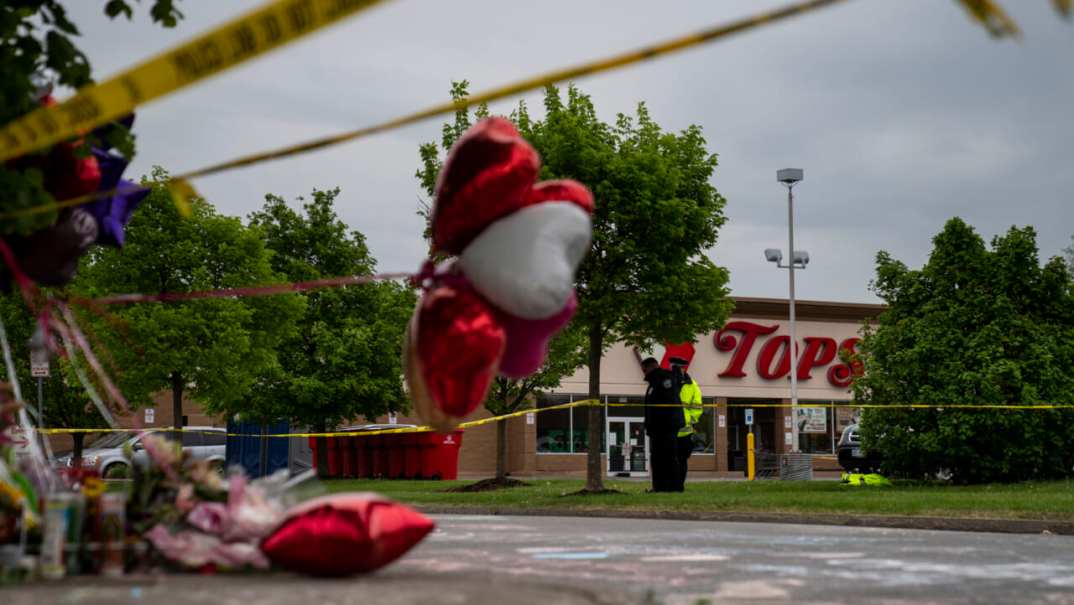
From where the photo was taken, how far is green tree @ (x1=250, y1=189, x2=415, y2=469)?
3177 centimetres

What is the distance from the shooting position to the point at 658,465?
62.1 ft

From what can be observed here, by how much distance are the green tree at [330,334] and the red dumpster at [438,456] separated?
1.77 m

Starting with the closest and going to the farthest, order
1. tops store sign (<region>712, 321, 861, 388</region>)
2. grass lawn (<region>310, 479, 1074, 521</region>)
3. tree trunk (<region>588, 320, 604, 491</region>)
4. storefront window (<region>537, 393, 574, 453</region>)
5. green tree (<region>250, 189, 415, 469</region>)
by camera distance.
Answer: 1. grass lawn (<region>310, 479, 1074, 521</region>)
2. tree trunk (<region>588, 320, 604, 491</region>)
3. green tree (<region>250, 189, 415, 469</region>)
4. storefront window (<region>537, 393, 574, 453</region>)
5. tops store sign (<region>712, 321, 861, 388</region>)

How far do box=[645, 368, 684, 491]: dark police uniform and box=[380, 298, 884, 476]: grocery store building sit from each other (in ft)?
76.2

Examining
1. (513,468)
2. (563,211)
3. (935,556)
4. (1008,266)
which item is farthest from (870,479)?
(513,468)

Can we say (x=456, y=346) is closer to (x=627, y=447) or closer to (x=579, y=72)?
(x=579, y=72)

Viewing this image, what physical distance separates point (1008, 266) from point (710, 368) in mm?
23783

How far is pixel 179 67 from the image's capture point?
15.2 ft

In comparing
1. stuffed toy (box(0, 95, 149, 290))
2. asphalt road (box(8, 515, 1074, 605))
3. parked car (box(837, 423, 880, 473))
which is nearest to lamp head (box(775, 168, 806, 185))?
parked car (box(837, 423, 880, 473))

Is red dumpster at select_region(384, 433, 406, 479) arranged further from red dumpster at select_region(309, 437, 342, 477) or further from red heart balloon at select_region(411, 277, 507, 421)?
red heart balloon at select_region(411, 277, 507, 421)

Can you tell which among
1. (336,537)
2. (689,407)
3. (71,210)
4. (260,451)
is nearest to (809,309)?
(260,451)

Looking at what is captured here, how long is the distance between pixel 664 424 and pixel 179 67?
14.2m

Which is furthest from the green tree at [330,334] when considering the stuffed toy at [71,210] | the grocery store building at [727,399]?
the stuffed toy at [71,210]

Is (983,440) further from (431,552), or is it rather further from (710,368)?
(710,368)
